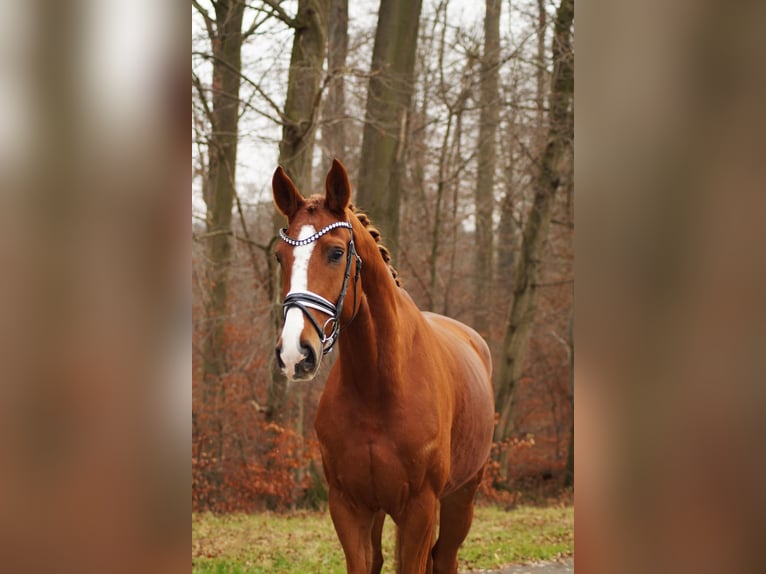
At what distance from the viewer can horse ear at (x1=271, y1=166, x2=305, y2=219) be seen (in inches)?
126

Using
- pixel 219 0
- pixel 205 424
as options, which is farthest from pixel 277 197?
pixel 205 424

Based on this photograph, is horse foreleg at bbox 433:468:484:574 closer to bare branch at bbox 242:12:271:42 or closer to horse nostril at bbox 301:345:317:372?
horse nostril at bbox 301:345:317:372

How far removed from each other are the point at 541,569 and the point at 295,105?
6.05m

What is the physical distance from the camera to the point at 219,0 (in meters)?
9.67

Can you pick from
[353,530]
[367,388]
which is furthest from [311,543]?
[367,388]

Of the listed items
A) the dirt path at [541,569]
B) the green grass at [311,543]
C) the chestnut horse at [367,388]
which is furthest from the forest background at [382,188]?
the chestnut horse at [367,388]

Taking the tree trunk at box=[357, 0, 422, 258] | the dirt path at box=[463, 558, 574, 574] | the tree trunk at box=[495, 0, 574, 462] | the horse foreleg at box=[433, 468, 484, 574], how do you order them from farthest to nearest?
1. the tree trunk at box=[495, 0, 574, 462]
2. the tree trunk at box=[357, 0, 422, 258]
3. the dirt path at box=[463, 558, 574, 574]
4. the horse foreleg at box=[433, 468, 484, 574]

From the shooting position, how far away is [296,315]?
9.36ft

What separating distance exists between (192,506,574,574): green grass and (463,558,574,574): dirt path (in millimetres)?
157

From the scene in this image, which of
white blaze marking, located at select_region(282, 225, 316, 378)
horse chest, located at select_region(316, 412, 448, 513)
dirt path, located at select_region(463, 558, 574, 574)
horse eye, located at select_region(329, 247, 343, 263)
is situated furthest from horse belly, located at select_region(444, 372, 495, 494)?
dirt path, located at select_region(463, 558, 574, 574)
